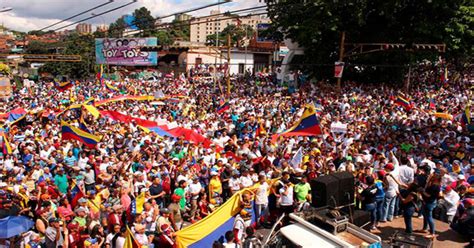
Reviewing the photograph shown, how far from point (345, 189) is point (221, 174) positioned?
12.8 feet

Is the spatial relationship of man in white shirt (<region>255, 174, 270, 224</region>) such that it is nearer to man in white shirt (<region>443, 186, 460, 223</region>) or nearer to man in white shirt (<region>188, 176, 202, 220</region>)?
man in white shirt (<region>188, 176, 202, 220</region>)

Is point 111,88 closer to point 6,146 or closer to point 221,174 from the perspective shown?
point 6,146

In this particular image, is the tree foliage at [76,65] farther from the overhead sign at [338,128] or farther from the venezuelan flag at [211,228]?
the venezuelan flag at [211,228]

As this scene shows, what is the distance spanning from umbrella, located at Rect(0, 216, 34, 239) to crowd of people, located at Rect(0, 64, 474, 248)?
48 centimetres

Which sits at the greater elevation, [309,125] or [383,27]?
[383,27]

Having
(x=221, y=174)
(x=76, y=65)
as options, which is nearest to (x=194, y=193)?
(x=221, y=174)

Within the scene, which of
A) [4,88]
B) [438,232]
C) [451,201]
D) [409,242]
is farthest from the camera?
[4,88]

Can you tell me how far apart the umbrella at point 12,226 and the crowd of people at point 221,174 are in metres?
0.48

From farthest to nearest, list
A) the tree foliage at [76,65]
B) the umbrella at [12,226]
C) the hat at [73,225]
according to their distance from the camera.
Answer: the tree foliage at [76,65] < the hat at [73,225] < the umbrella at [12,226]

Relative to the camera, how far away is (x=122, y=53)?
58344mm

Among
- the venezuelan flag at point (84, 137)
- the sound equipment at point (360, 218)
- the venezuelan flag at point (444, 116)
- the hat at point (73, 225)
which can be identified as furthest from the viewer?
the venezuelan flag at point (444, 116)

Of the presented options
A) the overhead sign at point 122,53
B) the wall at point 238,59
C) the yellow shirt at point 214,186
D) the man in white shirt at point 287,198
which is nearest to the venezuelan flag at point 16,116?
the yellow shirt at point 214,186

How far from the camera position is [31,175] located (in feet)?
35.2

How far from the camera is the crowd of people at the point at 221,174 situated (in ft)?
26.6
